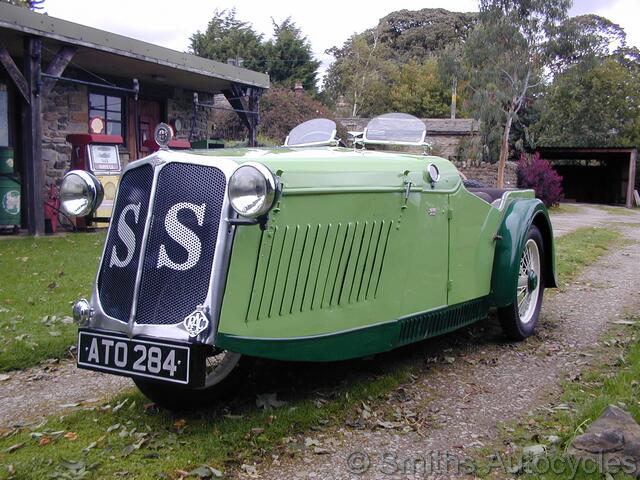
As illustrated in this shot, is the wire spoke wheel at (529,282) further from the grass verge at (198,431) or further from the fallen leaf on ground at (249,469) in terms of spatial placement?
the fallen leaf on ground at (249,469)

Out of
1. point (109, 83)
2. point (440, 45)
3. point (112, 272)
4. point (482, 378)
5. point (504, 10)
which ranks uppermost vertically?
point (440, 45)

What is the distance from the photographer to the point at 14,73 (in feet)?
30.5

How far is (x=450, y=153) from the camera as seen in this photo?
28.2 meters

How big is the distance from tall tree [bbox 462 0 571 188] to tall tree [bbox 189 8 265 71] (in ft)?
41.8

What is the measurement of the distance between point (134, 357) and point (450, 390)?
193 centimetres

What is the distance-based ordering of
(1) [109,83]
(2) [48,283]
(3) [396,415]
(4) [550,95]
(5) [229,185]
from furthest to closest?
(4) [550,95] < (1) [109,83] < (2) [48,283] < (3) [396,415] < (5) [229,185]

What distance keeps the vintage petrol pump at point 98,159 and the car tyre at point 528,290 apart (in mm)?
7492

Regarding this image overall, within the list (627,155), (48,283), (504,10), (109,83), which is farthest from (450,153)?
(48,283)

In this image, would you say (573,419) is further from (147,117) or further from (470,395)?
(147,117)

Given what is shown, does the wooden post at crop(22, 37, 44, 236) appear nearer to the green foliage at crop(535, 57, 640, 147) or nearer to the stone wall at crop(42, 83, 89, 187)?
the stone wall at crop(42, 83, 89, 187)

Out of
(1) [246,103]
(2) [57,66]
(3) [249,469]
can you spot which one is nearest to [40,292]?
(3) [249,469]

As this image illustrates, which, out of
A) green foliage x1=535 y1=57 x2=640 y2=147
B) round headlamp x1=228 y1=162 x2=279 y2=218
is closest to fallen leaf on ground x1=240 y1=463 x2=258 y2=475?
round headlamp x1=228 y1=162 x2=279 y2=218

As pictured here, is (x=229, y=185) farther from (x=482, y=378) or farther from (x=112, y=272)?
(x=482, y=378)

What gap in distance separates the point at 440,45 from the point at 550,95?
71.8 feet
